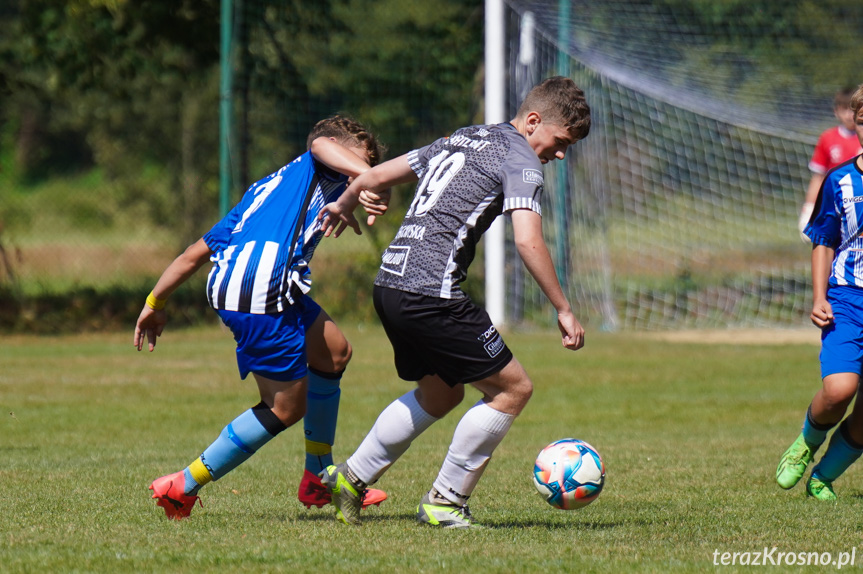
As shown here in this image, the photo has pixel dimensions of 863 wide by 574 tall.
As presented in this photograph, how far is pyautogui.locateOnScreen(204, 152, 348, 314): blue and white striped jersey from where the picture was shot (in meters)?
4.62

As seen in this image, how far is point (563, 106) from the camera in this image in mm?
4332

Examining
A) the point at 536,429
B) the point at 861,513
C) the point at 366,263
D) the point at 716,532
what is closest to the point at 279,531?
the point at 716,532

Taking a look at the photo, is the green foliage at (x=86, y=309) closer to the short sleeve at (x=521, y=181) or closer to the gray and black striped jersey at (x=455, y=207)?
the gray and black striped jersey at (x=455, y=207)

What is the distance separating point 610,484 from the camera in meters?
5.71

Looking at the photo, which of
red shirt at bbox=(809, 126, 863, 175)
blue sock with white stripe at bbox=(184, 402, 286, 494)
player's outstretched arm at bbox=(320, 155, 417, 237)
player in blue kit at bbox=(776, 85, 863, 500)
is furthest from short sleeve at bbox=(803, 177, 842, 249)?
red shirt at bbox=(809, 126, 863, 175)

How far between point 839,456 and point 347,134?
9.29 feet

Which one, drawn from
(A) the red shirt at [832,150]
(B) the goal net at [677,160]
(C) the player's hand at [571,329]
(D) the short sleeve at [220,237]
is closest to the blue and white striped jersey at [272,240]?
(D) the short sleeve at [220,237]

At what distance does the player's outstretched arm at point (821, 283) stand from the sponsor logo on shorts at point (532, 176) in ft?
5.72

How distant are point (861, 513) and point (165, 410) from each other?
553cm

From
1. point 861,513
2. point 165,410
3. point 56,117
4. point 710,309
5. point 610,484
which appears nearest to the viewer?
point 861,513

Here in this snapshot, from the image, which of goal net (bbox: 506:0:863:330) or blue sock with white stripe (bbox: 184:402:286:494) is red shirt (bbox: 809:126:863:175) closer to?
goal net (bbox: 506:0:863:330)

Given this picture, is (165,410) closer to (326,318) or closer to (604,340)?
(326,318)

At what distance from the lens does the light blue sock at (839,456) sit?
5281 millimetres

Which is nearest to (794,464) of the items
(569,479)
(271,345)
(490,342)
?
(569,479)
